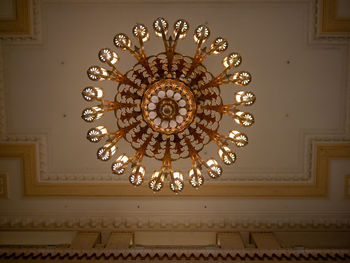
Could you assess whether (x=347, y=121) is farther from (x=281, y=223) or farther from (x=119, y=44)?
(x=119, y=44)

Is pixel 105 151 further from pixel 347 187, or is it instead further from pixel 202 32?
pixel 347 187

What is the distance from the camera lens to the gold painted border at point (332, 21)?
474 centimetres

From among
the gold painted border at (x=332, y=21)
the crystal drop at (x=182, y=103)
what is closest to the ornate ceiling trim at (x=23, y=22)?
the crystal drop at (x=182, y=103)

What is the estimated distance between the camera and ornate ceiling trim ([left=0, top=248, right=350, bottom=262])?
4445mm

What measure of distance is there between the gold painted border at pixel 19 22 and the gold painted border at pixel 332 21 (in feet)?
16.4

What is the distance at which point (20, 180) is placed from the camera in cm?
530

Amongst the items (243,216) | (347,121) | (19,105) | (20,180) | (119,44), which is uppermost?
(119,44)

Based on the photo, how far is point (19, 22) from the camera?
4.78m

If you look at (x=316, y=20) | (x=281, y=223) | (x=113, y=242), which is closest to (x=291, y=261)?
(x=281, y=223)

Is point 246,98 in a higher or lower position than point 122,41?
lower

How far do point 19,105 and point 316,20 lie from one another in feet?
17.9

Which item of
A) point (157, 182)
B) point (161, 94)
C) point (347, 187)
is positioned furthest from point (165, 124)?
point (347, 187)

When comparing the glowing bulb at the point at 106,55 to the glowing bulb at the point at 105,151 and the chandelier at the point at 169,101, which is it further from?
the glowing bulb at the point at 105,151

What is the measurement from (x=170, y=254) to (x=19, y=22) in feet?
15.1
